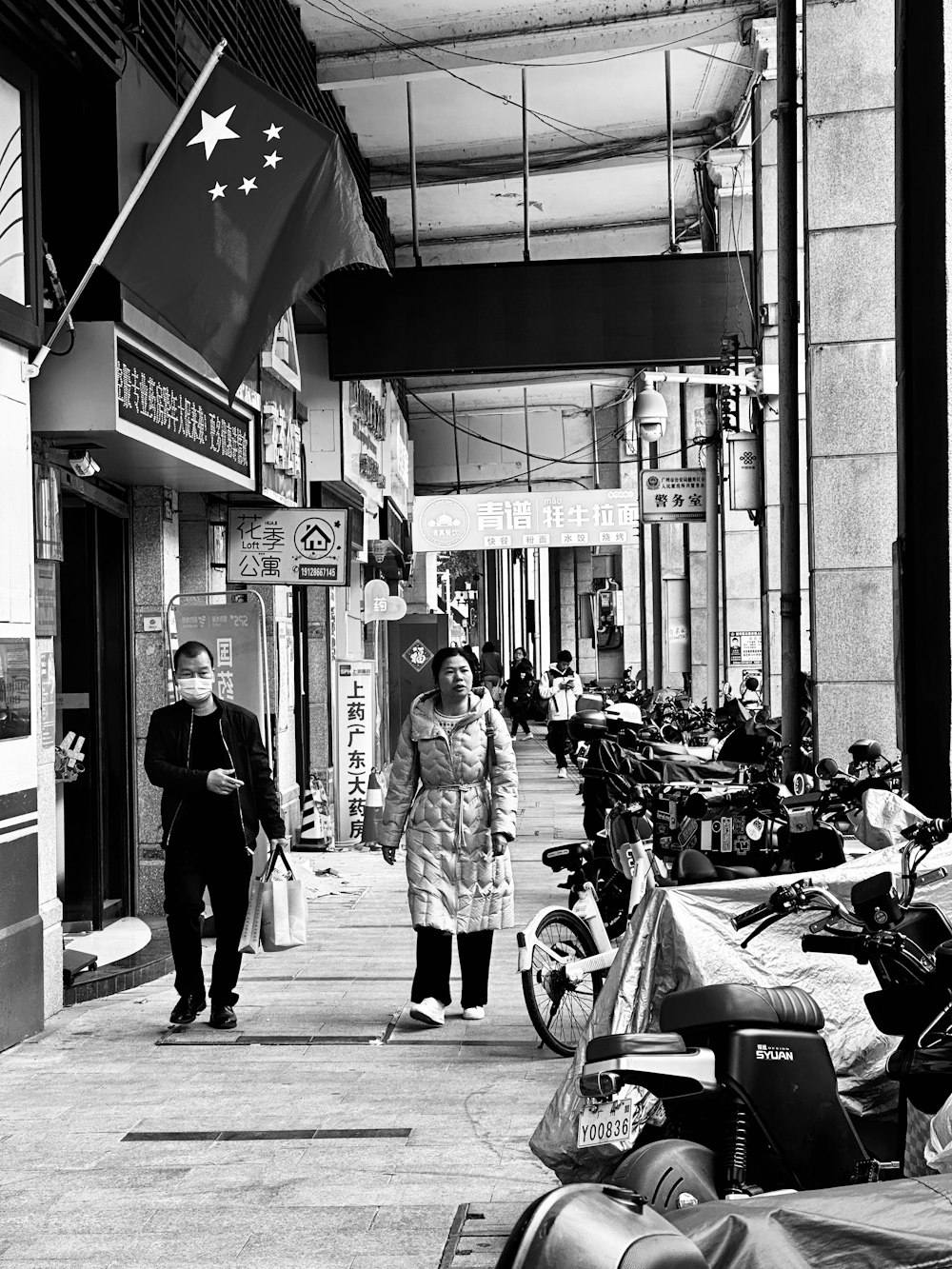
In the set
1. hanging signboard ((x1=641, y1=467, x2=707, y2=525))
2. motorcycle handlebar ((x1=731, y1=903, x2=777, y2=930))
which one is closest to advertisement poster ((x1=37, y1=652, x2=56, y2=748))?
motorcycle handlebar ((x1=731, y1=903, x2=777, y2=930))

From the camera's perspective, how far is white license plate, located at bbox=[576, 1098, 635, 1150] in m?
3.71

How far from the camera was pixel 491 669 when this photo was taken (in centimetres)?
3619

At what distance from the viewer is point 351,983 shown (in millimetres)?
8219

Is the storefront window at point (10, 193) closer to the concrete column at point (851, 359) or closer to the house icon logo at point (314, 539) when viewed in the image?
the house icon logo at point (314, 539)

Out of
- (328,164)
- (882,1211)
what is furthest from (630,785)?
(882,1211)

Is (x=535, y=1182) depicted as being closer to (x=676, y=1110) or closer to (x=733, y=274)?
(x=676, y=1110)

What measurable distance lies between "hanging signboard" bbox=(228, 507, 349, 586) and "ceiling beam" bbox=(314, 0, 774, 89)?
429cm

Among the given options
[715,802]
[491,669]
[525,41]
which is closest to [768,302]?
[525,41]

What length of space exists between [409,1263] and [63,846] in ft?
20.5

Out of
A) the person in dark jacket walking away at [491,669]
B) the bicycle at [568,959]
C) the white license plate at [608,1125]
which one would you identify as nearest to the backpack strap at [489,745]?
the bicycle at [568,959]

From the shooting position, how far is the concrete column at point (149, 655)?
10250mm

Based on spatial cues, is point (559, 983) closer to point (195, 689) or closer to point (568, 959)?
point (568, 959)

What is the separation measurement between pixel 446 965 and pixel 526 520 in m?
16.4

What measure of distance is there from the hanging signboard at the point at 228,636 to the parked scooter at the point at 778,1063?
698 cm
